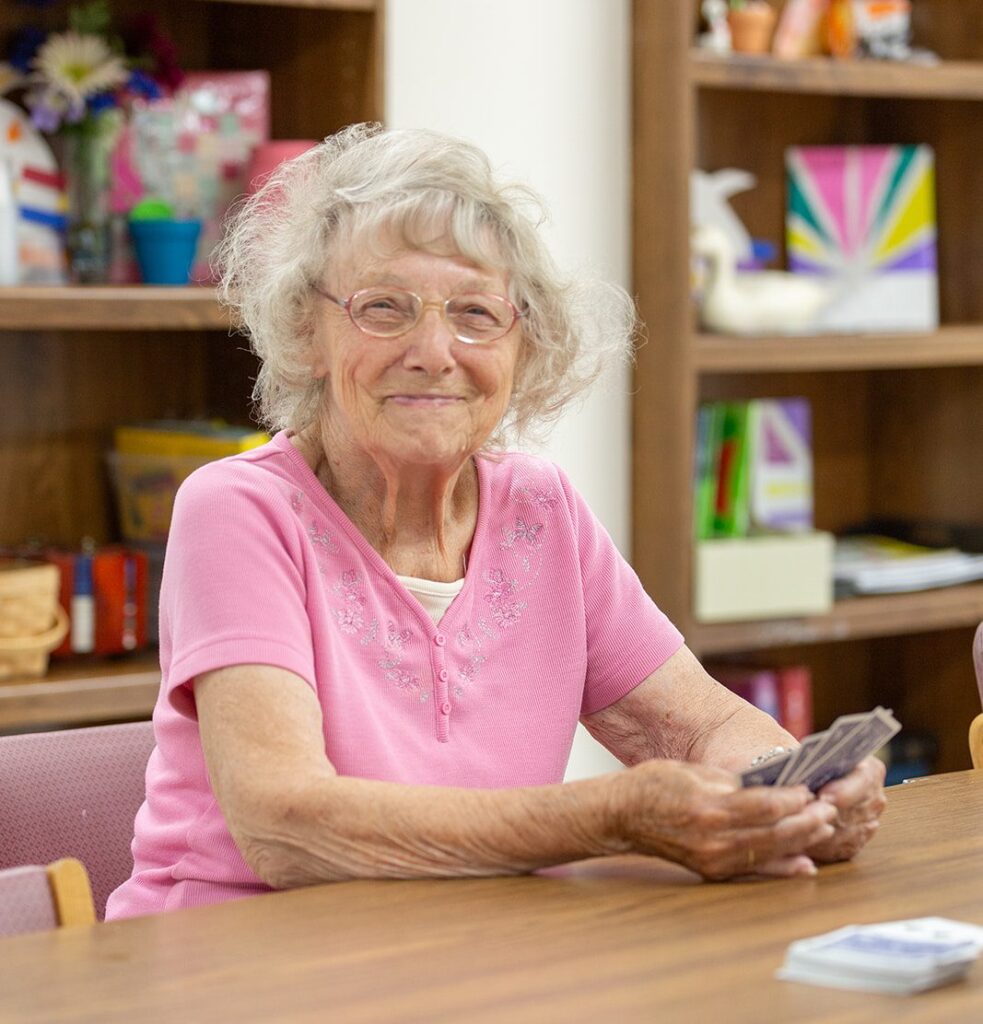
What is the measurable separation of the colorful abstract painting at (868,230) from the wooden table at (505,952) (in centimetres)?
214

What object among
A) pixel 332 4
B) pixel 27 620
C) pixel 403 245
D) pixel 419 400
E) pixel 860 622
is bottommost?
pixel 860 622

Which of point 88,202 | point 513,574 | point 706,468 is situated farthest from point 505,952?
point 706,468

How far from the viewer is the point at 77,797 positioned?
5.43 feet

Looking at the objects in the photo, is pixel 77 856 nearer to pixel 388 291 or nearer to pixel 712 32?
pixel 388 291

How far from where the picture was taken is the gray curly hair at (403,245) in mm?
1657

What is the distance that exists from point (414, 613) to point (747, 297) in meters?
1.70

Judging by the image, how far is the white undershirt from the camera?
5.47ft

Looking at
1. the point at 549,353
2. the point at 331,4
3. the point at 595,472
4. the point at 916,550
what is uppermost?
the point at 331,4

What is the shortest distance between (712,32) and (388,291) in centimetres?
170

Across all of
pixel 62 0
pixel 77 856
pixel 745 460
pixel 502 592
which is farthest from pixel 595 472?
pixel 77 856

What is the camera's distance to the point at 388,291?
1651 millimetres

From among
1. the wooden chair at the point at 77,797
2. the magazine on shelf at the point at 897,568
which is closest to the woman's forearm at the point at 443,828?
the wooden chair at the point at 77,797

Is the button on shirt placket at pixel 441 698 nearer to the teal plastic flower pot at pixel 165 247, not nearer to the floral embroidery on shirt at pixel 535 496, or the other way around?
the floral embroidery on shirt at pixel 535 496

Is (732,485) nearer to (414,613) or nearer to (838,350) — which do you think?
(838,350)
